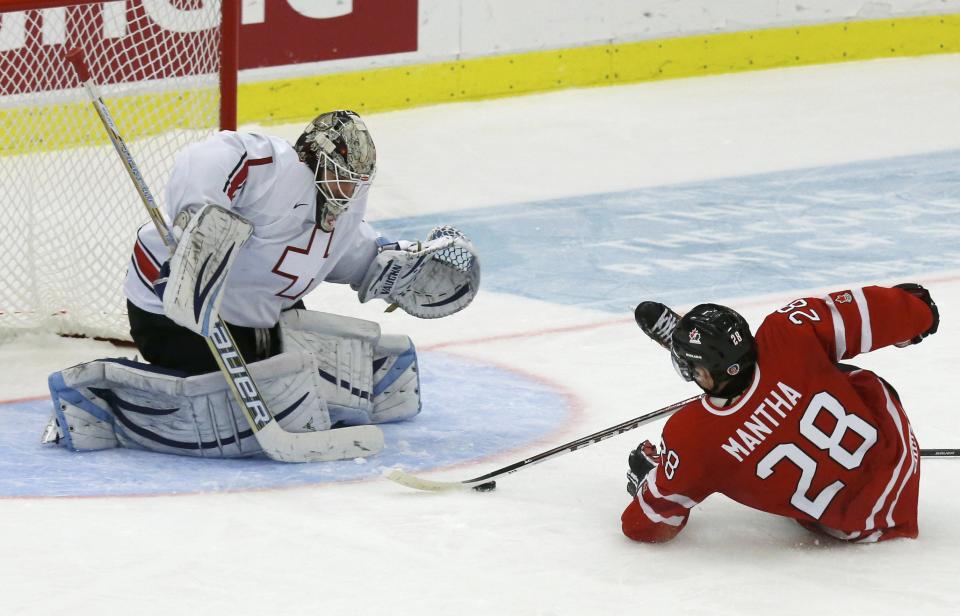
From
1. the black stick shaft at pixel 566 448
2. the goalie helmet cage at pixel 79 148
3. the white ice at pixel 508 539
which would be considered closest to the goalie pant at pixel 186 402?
the white ice at pixel 508 539

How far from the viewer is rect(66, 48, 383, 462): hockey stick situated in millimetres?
3270

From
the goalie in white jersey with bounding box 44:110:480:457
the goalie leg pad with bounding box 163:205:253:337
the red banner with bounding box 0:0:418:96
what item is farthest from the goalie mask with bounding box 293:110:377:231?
the red banner with bounding box 0:0:418:96

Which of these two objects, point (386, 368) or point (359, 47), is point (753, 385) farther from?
point (359, 47)

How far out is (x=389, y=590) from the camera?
2631 millimetres

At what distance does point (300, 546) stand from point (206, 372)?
2.33 ft

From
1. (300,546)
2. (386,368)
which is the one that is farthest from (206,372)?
(300,546)

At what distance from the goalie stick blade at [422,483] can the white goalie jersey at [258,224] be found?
20.0 inches

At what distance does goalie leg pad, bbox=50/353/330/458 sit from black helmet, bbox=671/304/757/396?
969 mm

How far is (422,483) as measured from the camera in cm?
312

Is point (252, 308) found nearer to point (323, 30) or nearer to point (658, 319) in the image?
point (658, 319)

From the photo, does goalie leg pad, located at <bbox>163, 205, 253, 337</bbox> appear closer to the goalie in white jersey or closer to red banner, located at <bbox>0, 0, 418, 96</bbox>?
the goalie in white jersey

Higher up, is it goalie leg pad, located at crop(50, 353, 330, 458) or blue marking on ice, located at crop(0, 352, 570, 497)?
goalie leg pad, located at crop(50, 353, 330, 458)

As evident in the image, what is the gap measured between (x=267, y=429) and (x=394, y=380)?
423 millimetres

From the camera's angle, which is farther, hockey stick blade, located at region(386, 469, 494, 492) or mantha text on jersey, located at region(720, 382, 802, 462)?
hockey stick blade, located at region(386, 469, 494, 492)
